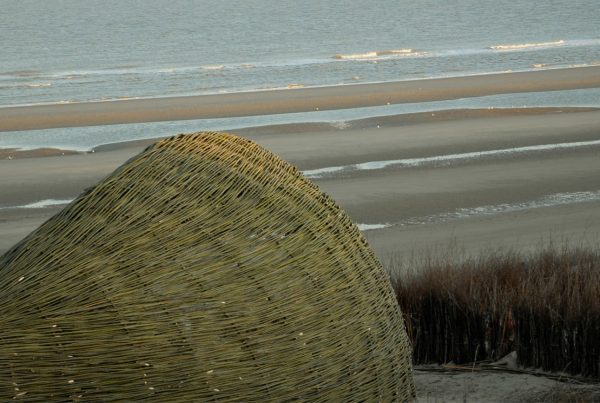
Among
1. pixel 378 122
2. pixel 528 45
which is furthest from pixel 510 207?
pixel 528 45

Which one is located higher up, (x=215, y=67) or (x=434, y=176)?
(x=215, y=67)

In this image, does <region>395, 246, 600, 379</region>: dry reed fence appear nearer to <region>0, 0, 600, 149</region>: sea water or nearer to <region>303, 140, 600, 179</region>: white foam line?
<region>303, 140, 600, 179</region>: white foam line

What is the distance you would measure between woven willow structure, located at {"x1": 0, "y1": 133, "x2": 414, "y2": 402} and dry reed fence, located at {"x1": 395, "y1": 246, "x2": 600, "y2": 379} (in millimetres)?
1735

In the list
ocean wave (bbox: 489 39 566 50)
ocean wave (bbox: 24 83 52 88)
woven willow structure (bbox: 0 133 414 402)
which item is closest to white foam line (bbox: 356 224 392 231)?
woven willow structure (bbox: 0 133 414 402)

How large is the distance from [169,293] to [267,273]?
41 centimetres

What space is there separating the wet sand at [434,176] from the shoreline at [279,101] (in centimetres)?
315

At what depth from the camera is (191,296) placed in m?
3.38

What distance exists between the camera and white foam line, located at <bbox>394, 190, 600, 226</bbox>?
10891mm

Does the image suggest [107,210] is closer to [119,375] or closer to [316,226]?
[119,375]

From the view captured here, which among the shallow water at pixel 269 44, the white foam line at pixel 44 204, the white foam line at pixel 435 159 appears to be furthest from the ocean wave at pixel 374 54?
the white foam line at pixel 44 204

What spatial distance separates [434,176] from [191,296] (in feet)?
33.4

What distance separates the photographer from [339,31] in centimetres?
4919

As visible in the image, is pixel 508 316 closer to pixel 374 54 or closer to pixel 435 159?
pixel 435 159

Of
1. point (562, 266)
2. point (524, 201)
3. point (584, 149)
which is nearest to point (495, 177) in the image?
point (524, 201)
